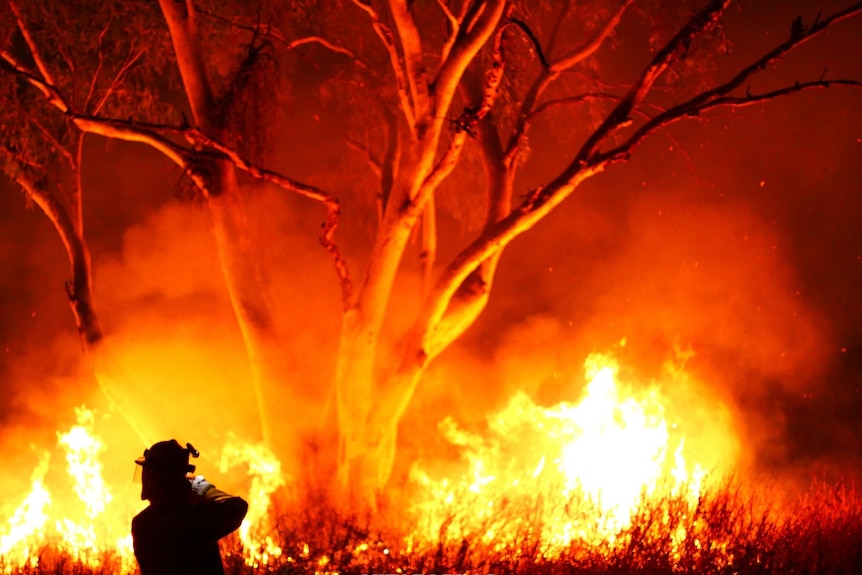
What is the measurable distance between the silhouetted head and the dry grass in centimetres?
212

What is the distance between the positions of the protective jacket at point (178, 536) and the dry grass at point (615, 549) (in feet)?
6.31

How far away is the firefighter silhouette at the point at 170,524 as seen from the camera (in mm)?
3971

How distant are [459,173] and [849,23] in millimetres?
5414

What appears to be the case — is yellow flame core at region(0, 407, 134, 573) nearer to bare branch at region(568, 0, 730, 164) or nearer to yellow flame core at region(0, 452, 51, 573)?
yellow flame core at region(0, 452, 51, 573)

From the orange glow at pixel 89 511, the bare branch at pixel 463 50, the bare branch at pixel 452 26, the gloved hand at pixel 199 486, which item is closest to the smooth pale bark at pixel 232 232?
the orange glow at pixel 89 511

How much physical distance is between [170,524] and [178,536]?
2.6 inches

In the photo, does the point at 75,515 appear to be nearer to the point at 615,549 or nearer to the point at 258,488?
the point at 258,488

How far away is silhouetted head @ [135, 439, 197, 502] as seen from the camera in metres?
3.98

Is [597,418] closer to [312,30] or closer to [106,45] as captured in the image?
[312,30]

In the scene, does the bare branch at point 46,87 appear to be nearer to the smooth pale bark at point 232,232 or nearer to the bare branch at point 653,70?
the smooth pale bark at point 232,232

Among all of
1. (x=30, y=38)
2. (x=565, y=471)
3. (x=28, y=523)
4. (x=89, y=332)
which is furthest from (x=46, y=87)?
(x=565, y=471)

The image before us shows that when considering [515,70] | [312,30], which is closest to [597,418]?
[515,70]

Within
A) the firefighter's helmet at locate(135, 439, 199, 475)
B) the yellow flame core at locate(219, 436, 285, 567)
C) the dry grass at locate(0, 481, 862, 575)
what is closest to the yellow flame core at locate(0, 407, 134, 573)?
the dry grass at locate(0, 481, 862, 575)

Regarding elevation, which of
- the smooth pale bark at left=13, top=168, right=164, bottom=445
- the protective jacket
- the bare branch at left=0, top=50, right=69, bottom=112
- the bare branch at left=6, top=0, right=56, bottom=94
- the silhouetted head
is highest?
the bare branch at left=6, top=0, right=56, bottom=94
